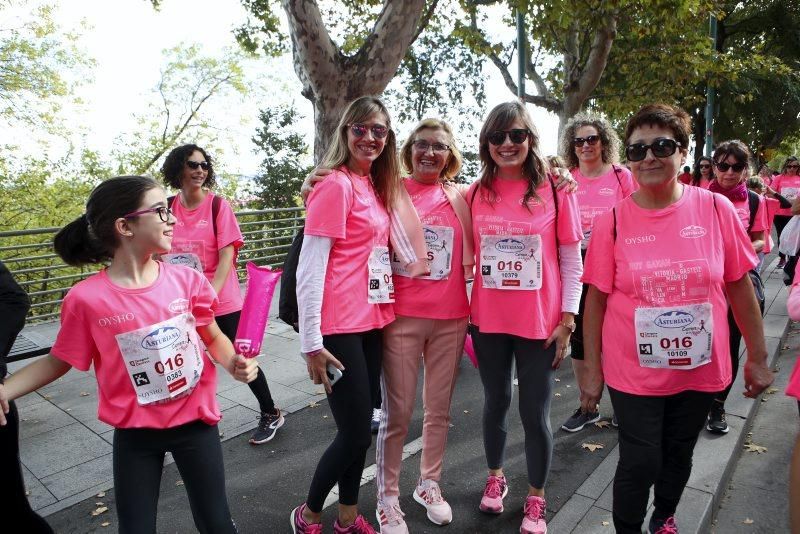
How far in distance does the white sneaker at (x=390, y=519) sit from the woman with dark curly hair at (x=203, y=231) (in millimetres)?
1415

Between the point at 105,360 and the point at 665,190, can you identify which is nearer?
the point at 105,360

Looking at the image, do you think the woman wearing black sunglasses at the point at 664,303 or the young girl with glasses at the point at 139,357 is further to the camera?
the woman wearing black sunglasses at the point at 664,303

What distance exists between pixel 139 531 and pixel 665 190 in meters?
2.42

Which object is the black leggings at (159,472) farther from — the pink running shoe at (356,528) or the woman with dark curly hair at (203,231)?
the woman with dark curly hair at (203,231)

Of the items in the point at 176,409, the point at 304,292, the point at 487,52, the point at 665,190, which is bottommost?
the point at 176,409

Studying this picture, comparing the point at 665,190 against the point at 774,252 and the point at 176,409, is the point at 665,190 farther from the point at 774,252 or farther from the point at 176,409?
the point at 774,252

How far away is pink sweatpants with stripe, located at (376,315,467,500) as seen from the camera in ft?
8.87

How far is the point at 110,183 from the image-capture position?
2070 millimetres

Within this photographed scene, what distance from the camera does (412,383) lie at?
2717 millimetres

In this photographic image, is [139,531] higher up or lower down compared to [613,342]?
lower down

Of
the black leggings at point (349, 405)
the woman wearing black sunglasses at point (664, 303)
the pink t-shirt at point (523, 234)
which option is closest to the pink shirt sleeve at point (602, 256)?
the woman wearing black sunglasses at point (664, 303)

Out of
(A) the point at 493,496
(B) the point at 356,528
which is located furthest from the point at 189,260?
(A) the point at 493,496

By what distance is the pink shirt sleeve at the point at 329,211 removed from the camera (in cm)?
240

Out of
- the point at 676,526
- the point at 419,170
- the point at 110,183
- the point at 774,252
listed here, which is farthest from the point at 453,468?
the point at 774,252
